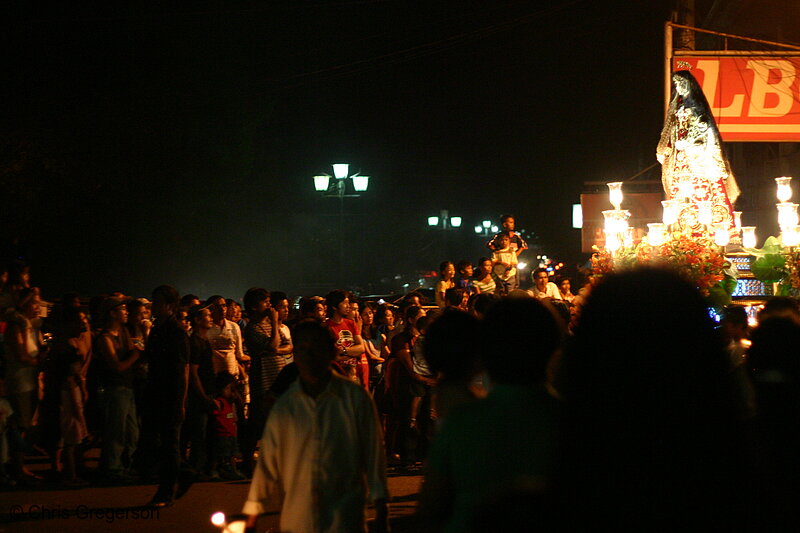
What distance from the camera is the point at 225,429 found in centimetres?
992

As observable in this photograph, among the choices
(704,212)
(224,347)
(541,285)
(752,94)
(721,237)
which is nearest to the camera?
(224,347)

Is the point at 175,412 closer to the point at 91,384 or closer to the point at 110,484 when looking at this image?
the point at 110,484

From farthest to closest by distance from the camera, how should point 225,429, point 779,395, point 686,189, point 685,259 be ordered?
point 686,189, point 685,259, point 225,429, point 779,395

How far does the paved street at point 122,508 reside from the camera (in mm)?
7633

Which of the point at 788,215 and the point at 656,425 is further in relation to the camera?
the point at 788,215

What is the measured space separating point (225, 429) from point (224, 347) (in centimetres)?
106

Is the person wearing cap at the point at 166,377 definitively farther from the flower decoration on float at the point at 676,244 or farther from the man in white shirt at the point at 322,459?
the flower decoration on float at the point at 676,244

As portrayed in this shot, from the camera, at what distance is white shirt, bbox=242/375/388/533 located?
4.19 metres

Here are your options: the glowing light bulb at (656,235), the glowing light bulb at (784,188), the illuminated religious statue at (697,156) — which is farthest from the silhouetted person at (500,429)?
the illuminated religious statue at (697,156)

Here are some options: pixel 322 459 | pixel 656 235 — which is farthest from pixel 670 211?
pixel 322 459

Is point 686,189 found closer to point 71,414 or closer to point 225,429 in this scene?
point 225,429

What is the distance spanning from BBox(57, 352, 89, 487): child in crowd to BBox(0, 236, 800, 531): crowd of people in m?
0.02

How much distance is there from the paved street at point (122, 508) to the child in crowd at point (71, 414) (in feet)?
0.93

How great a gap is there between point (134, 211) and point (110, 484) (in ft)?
49.6
